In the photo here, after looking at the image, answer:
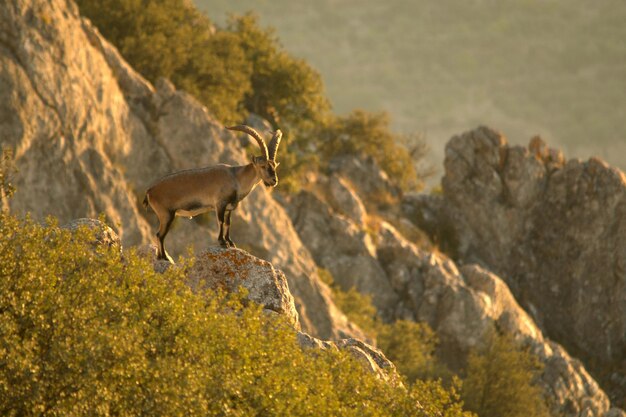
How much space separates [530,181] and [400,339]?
1228 inches

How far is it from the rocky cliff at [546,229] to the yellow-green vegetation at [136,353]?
6942 cm

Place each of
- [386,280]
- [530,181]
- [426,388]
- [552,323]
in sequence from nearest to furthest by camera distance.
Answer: [426,388] → [386,280] → [552,323] → [530,181]

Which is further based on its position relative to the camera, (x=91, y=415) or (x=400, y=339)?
(x=400, y=339)

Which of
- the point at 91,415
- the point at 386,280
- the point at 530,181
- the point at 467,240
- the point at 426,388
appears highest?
the point at 530,181

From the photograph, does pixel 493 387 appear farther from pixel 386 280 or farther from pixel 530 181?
pixel 530 181

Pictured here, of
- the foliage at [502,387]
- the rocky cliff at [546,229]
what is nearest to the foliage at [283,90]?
the rocky cliff at [546,229]

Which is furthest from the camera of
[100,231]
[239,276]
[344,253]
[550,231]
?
[550,231]

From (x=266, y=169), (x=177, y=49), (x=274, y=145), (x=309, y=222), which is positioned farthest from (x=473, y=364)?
(x=266, y=169)

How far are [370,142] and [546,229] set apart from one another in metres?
22.1

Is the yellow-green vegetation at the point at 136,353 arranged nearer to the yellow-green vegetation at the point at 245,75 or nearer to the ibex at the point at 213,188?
the ibex at the point at 213,188

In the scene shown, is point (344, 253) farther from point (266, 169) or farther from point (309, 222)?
point (266, 169)

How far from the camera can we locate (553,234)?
102 meters

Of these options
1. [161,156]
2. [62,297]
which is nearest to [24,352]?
[62,297]

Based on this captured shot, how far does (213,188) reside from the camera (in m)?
30.6
